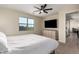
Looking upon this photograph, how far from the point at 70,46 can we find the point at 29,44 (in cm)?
65

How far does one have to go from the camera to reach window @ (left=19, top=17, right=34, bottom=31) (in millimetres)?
1152

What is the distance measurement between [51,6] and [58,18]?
0.22 m

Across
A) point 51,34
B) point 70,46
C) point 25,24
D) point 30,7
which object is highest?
point 30,7

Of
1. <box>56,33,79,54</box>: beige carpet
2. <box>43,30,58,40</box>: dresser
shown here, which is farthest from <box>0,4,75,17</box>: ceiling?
<box>56,33,79,54</box>: beige carpet

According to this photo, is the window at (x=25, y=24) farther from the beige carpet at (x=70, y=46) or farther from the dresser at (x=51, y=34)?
the beige carpet at (x=70, y=46)

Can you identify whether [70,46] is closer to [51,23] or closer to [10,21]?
[51,23]

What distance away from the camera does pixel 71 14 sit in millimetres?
1167

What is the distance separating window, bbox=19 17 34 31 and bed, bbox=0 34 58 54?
12 cm

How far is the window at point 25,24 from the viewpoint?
45.4 inches

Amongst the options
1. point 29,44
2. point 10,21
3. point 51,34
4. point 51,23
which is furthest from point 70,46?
point 10,21

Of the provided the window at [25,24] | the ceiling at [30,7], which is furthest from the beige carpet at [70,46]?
the window at [25,24]

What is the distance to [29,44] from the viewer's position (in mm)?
1183
